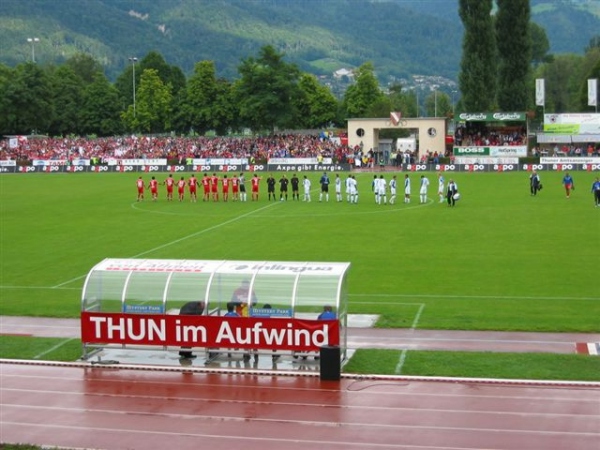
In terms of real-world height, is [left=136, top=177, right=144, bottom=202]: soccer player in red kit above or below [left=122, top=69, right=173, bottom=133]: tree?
below

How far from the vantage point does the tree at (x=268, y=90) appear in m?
100

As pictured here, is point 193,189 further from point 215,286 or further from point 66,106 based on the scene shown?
point 66,106

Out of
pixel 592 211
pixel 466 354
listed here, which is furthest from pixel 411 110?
pixel 466 354

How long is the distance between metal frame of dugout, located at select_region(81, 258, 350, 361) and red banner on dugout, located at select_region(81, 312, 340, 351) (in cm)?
16

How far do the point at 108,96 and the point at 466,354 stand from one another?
378 ft

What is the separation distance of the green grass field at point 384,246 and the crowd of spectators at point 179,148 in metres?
27.6

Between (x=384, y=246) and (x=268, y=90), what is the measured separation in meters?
66.3

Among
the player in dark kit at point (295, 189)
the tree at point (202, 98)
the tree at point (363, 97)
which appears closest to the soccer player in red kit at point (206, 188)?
the player in dark kit at point (295, 189)

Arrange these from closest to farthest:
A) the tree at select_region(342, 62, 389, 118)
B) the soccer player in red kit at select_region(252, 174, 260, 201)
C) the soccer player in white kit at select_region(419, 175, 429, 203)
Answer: the soccer player in white kit at select_region(419, 175, 429, 203), the soccer player in red kit at select_region(252, 174, 260, 201), the tree at select_region(342, 62, 389, 118)

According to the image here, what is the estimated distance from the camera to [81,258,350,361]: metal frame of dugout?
21.1 m

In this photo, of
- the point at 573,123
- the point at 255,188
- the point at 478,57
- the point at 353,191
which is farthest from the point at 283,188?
the point at 478,57

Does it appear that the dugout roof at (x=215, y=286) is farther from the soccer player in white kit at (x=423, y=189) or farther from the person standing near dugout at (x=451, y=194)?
the soccer player in white kit at (x=423, y=189)

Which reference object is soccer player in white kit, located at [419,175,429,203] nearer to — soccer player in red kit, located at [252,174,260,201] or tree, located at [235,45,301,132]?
soccer player in red kit, located at [252,174,260,201]

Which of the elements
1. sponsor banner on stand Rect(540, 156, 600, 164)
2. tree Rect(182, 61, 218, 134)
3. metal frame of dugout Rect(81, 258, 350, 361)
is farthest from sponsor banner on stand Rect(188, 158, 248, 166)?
metal frame of dugout Rect(81, 258, 350, 361)
